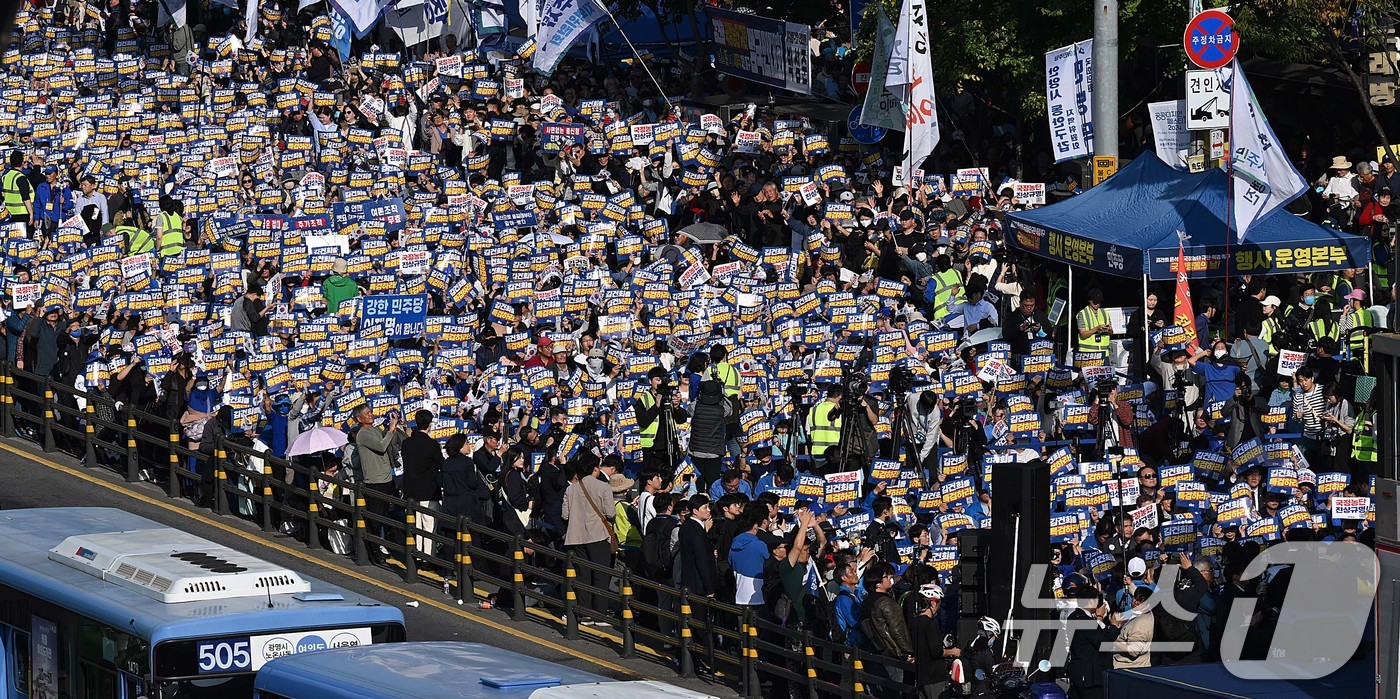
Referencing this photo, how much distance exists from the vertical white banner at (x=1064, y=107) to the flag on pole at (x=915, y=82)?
1.74 meters

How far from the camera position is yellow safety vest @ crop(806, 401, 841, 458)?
2192 centimetres

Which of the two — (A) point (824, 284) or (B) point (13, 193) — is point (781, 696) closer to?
(A) point (824, 284)

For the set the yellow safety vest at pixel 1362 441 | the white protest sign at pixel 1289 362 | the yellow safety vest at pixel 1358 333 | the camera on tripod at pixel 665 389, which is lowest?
the yellow safety vest at pixel 1362 441

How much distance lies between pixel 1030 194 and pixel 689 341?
20.9ft

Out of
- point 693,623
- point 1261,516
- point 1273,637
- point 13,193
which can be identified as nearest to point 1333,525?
point 1261,516

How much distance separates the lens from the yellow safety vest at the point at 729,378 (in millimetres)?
23266

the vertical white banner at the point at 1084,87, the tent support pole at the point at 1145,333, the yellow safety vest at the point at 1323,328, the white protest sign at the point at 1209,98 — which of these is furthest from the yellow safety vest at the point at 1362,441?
the vertical white banner at the point at 1084,87

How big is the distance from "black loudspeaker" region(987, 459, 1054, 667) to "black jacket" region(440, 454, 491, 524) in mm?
7084

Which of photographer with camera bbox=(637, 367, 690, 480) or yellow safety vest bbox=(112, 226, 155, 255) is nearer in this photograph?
photographer with camera bbox=(637, 367, 690, 480)

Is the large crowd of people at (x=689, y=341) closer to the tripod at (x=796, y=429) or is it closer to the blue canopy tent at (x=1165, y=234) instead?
the tripod at (x=796, y=429)

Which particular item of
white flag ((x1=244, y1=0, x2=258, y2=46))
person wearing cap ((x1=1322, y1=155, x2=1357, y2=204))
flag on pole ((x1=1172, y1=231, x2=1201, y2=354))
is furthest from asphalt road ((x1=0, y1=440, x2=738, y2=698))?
white flag ((x1=244, y1=0, x2=258, y2=46))

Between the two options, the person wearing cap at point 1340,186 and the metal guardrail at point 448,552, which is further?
the person wearing cap at point 1340,186

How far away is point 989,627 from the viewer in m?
15.8

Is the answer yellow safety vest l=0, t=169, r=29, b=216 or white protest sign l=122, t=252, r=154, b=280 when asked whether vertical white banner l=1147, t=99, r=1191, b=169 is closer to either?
white protest sign l=122, t=252, r=154, b=280
